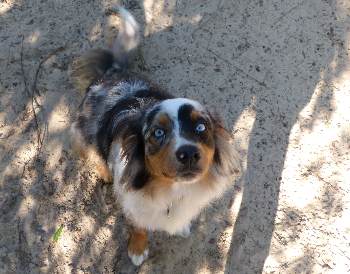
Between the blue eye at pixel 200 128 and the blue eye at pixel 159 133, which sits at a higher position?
the blue eye at pixel 200 128

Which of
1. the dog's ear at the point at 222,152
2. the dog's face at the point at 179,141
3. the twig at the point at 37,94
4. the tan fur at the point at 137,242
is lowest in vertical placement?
the tan fur at the point at 137,242

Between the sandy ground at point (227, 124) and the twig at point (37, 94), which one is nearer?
the sandy ground at point (227, 124)

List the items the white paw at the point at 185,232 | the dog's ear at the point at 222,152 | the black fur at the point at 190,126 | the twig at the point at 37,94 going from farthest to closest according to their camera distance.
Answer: the twig at the point at 37,94
the white paw at the point at 185,232
the dog's ear at the point at 222,152
the black fur at the point at 190,126

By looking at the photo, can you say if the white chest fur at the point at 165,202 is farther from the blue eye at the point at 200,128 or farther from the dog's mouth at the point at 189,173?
the blue eye at the point at 200,128

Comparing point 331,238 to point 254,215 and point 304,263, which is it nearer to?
point 304,263

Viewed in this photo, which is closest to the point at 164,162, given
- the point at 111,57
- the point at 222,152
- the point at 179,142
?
the point at 179,142

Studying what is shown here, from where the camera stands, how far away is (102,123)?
457cm

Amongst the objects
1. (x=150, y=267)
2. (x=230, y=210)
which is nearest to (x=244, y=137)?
(x=230, y=210)

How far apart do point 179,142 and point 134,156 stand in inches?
17.5

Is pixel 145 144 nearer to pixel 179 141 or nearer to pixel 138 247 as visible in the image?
pixel 179 141

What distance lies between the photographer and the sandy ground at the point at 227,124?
4965mm

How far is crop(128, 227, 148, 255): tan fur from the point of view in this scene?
4.71 m

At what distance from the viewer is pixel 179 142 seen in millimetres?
3459

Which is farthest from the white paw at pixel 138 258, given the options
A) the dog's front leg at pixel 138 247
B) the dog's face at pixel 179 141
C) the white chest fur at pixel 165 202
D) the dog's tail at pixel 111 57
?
the dog's tail at pixel 111 57
